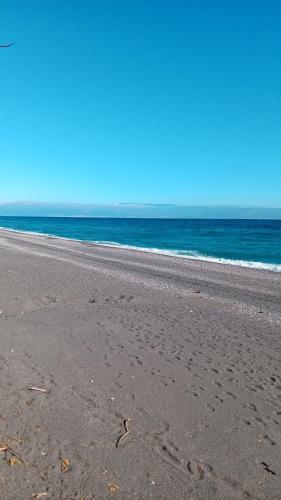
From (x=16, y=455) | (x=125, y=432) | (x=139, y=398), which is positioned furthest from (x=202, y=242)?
(x=16, y=455)

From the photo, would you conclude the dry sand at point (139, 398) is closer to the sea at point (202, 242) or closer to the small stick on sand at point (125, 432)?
the small stick on sand at point (125, 432)

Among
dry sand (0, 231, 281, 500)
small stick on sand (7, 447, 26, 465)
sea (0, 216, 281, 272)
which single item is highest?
small stick on sand (7, 447, 26, 465)

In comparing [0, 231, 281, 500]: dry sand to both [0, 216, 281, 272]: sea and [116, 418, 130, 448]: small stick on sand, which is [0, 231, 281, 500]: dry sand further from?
[0, 216, 281, 272]: sea

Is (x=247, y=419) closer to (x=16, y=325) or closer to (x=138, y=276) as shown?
(x=16, y=325)

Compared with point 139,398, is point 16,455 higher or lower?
higher

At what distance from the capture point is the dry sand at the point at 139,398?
3975 mm

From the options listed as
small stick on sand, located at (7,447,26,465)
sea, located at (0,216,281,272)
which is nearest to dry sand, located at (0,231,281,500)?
small stick on sand, located at (7,447,26,465)

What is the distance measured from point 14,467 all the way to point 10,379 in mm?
2257

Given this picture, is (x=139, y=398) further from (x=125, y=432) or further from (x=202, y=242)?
(x=202, y=242)

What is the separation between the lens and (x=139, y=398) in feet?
18.8

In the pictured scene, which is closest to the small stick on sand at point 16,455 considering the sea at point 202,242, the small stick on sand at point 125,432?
the small stick on sand at point 125,432

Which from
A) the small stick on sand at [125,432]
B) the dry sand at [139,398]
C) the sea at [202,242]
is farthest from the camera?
the sea at [202,242]

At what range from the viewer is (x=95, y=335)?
868 centimetres

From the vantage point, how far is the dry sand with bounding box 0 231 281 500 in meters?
3.97
